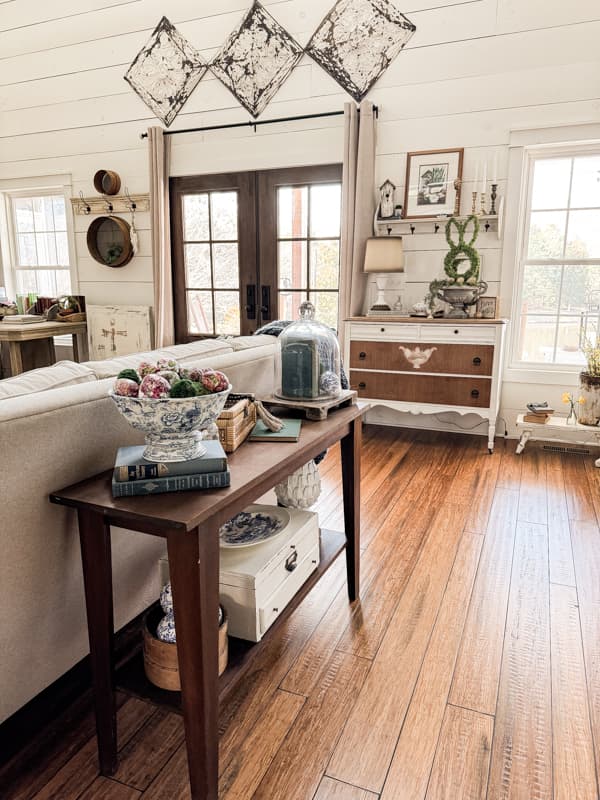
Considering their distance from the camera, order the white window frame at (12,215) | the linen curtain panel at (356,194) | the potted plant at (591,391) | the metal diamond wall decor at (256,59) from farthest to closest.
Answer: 1. the white window frame at (12,215)
2. the metal diamond wall decor at (256,59)
3. the linen curtain panel at (356,194)
4. the potted plant at (591,391)

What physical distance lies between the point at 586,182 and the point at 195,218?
125 inches

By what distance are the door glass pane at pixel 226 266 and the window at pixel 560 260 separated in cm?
238

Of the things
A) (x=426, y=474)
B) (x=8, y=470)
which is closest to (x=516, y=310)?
(x=426, y=474)

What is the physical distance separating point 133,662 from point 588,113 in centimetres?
410

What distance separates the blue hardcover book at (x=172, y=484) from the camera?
1.14m

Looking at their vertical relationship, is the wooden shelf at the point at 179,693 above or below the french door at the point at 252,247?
below

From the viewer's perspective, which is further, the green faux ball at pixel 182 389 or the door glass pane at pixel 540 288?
the door glass pane at pixel 540 288

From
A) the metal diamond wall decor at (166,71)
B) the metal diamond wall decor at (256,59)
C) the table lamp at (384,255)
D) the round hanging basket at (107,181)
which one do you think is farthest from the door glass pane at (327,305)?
the round hanging basket at (107,181)

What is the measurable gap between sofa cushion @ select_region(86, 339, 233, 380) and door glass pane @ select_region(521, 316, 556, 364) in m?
2.85

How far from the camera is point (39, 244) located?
5957 millimetres

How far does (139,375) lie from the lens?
48.4 inches

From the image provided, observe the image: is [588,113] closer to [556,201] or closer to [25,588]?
[556,201]

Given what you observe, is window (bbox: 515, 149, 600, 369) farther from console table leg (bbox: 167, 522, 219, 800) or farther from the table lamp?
console table leg (bbox: 167, 522, 219, 800)

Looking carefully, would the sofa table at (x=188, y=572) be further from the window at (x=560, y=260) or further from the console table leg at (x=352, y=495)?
the window at (x=560, y=260)
